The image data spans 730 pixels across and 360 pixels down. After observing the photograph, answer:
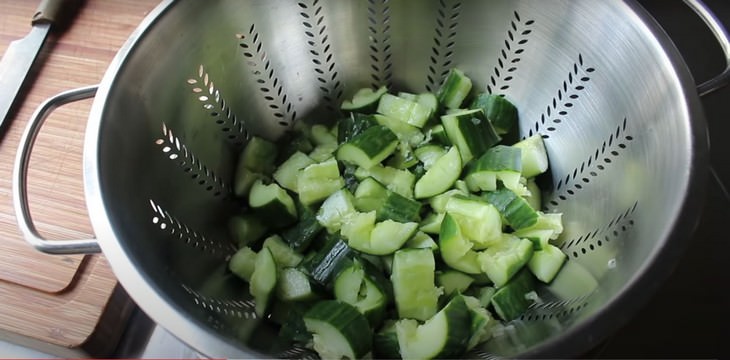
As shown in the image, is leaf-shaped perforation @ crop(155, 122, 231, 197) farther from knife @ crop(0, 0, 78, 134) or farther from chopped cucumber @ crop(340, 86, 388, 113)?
knife @ crop(0, 0, 78, 134)

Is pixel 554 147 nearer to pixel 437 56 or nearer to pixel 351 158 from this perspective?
pixel 437 56

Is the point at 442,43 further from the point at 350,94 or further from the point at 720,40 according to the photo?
the point at 720,40

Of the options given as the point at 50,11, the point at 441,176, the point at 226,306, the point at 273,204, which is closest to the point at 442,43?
the point at 441,176

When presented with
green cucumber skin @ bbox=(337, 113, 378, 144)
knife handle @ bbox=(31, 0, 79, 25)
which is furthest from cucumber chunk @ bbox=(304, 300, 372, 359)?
knife handle @ bbox=(31, 0, 79, 25)

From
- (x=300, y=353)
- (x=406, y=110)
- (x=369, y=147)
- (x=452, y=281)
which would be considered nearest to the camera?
(x=300, y=353)

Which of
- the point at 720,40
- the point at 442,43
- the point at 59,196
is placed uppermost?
the point at 720,40

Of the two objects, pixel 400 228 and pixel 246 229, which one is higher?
pixel 400 228

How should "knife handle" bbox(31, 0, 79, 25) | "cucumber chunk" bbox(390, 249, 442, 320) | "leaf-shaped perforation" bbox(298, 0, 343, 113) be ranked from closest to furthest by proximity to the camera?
"cucumber chunk" bbox(390, 249, 442, 320)
"leaf-shaped perforation" bbox(298, 0, 343, 113)
"knife handle" bbox(31, 0, 79, 25)
